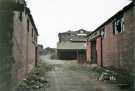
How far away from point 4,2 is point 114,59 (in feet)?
48.5

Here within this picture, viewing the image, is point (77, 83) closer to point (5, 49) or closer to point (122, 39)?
point (122, 39)

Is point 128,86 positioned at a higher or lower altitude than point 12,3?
lower

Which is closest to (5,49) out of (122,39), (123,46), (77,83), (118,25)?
(77,83)

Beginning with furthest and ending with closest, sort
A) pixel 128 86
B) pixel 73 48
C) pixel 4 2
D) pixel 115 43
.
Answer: pixel 73 48
pixel 115 43
pixel 128 86
pixel 4 2

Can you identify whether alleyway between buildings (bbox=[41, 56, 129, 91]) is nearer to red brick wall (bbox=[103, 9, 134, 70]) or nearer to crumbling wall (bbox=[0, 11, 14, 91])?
red brick wall (bbox=[103, 9, 134, 70])

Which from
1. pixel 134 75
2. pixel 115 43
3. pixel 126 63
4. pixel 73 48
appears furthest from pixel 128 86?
pixel 73 48

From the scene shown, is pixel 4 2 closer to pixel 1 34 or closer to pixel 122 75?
pixel 1 34

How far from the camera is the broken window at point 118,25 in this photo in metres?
18.3

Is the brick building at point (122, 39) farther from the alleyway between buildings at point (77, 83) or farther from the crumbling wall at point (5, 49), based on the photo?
the crumbling wall at point (5, 49)

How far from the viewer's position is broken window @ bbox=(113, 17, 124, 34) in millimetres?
18281

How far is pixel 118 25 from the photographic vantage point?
1945 centimetres

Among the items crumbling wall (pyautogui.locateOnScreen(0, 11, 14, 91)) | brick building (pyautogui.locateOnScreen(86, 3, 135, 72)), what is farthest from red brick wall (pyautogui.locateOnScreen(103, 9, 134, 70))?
crumbling wall (pyautogui.locateOnScreen(0, 11, 14, 91))

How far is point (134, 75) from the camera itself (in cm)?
1452

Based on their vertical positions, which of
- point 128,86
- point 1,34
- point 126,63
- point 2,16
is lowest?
point 128,86
